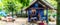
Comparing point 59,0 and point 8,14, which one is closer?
point 59,0

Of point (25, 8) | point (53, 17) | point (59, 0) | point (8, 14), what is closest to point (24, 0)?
point (25, 8)

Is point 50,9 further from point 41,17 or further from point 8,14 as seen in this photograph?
point 8,14

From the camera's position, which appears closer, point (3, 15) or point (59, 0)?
point (59, 0)

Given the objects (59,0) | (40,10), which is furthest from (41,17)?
(59,0)

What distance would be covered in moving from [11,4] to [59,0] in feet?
1.77

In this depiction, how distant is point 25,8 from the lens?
1158 millimetres

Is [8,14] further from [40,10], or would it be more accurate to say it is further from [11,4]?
[40,10]

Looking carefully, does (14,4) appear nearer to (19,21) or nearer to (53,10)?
(19,21)

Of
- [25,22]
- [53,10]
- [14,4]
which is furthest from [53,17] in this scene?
[14,4]

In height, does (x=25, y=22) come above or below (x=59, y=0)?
below

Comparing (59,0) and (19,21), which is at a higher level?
(59,0)

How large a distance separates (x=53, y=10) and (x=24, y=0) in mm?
268

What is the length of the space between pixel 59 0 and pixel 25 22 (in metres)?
0.50

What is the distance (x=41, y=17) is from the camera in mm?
1166
